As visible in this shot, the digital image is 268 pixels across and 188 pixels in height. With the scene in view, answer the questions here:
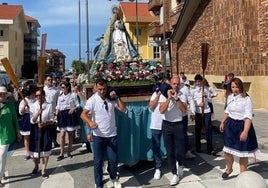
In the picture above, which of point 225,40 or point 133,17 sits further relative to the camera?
point 133,17

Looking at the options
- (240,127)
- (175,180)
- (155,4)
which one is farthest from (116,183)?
(155,4)

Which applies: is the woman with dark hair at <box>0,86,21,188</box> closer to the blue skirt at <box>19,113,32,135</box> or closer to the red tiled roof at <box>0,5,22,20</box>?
the blue skirt at <box>19,113,32,135</box>

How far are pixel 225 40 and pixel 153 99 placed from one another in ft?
43.1

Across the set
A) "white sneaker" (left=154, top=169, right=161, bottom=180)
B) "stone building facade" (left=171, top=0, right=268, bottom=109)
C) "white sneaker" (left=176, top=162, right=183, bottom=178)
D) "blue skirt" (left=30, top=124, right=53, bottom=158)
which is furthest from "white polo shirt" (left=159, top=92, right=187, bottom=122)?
"stone building facade" (left=171, top=0, right=268, bottom=109)

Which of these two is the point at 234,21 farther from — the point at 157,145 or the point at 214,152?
the point at 157,145

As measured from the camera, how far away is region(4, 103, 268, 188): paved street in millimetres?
6715

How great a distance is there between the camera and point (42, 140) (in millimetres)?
7473

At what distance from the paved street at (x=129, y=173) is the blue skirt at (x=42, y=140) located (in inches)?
18.6

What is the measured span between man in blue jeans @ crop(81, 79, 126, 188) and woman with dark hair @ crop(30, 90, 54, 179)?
157cm

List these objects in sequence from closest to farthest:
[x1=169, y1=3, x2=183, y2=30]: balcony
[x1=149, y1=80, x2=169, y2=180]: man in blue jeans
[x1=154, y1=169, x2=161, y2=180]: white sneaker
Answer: [x1=154, y1=169, x2=161, y2=180]: white sneaker < [x1=149, y1=80, x2=169, y2=180]: man in blue jeans < [x1=169, y1=3, x2=183, y2=30]: balcony

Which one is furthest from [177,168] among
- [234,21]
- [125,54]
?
[234,21]

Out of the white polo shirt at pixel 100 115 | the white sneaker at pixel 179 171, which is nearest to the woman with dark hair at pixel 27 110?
the white polo shirt at pixel 100 115

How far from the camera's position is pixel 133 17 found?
55938mm

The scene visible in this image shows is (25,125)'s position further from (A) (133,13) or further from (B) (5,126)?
(A) (133,13)
